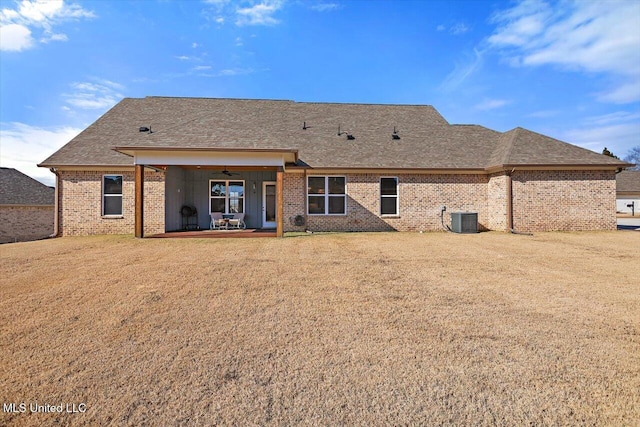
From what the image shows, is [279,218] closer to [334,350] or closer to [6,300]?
[6,300]

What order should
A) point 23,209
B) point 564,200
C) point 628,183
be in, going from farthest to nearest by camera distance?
point 628,183 < point 23,209 < point 564,200

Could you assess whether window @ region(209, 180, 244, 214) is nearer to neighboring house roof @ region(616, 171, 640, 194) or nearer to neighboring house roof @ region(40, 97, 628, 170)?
neighboring house roof @ region(40, 97, 628, 170)

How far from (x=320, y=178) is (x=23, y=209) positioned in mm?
23943

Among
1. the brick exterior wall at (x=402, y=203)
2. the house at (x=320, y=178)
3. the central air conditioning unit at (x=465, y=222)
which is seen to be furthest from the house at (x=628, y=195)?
the central air conditioning unit at (x=465, y=222)

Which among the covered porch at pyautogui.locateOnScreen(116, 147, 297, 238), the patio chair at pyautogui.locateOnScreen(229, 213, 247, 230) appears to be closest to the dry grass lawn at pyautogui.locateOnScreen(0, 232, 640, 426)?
the patio chair at pyautogui.locateOnScreen(229, 213, 247, 230)

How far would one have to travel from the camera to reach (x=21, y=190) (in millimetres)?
25391

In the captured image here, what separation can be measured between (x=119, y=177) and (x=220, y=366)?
13.8 meters

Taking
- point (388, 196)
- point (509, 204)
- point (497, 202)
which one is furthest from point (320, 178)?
point (509, 204)

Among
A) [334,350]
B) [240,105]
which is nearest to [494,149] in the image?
[240,105]

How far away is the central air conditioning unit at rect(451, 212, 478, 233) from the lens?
13.9 meters

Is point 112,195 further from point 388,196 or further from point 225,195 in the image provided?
point 388,196

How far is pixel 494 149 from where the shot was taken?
52.8ft

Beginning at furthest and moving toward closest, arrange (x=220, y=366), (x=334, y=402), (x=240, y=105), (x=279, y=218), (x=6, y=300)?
(x=240, y=105) < (x=279, y=218) < (x=6, y=300) < (x=220, y=366) < (x=334, y=402)

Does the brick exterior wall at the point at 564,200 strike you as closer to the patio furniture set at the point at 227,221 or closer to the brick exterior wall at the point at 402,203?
the brick exterior wall at the point at 402,203
